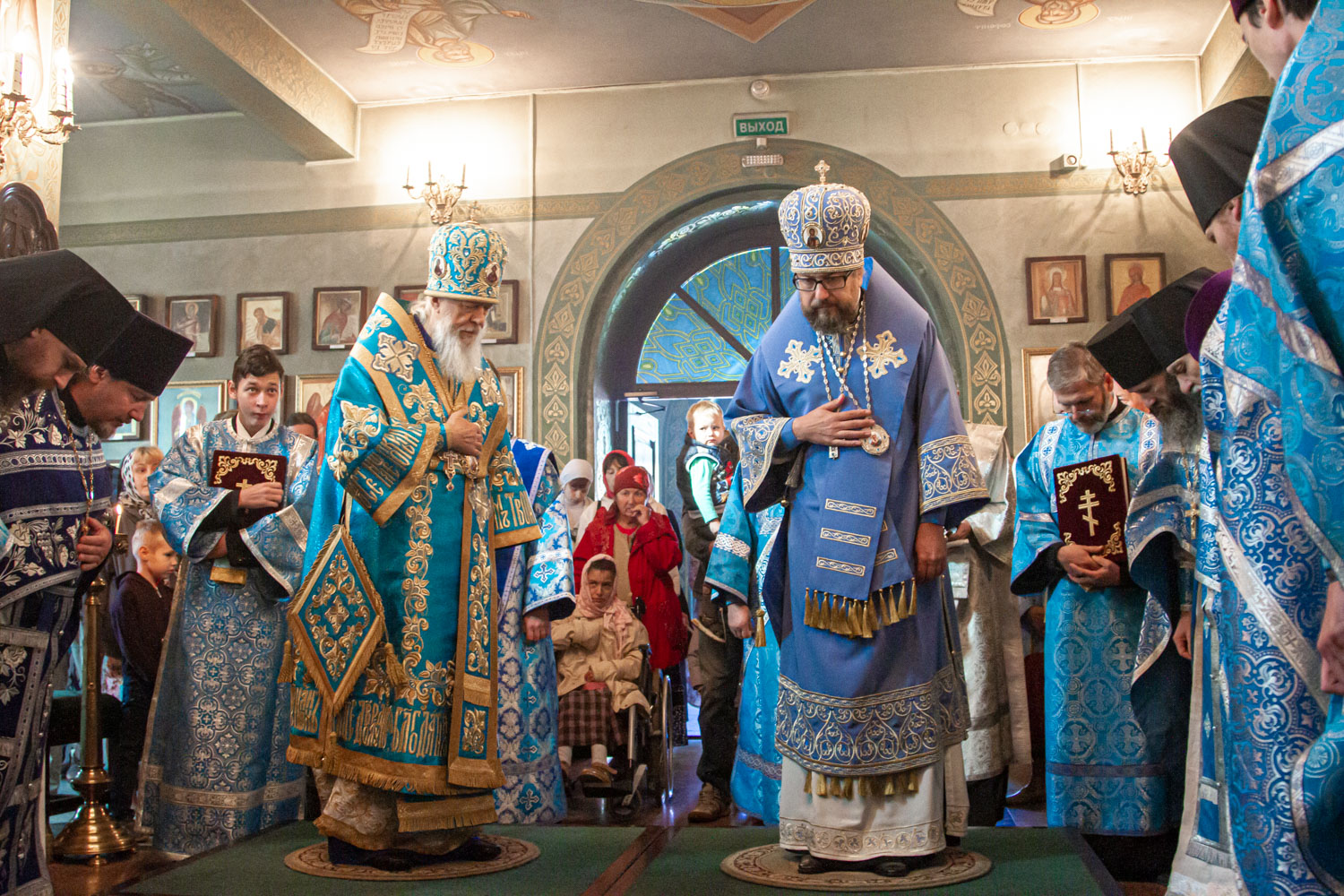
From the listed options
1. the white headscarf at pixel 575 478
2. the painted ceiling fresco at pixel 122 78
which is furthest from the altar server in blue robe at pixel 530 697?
the painted ceiling fresco at pixel 122 78

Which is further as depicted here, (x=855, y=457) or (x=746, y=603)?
(x=746, y=603)

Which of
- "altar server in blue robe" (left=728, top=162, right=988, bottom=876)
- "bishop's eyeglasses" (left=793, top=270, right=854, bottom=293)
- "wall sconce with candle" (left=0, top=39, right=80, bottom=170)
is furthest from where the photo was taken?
"wall sconce with candle" (left=0, top=39, right=80, bottom=170)

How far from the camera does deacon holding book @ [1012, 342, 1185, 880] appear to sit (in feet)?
13.4

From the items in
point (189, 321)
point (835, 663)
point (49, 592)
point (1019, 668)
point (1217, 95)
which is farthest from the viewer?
point (189, 321)

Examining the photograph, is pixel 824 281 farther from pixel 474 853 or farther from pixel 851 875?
pixel 474 853

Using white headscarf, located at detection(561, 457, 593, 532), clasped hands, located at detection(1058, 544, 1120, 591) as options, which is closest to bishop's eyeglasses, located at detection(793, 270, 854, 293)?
clasped hands, located at detection(1058, 544, 1120, 591)

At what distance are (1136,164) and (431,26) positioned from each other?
18.1ft

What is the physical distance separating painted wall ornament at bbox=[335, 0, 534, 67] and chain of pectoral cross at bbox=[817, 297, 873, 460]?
229 inches

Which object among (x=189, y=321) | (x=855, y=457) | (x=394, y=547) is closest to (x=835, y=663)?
(x=855, y=457)

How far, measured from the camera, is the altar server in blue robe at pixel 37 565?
2.95 metres

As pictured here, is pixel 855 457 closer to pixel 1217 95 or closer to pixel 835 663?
pixel 835 663

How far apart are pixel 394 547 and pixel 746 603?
1202 mm

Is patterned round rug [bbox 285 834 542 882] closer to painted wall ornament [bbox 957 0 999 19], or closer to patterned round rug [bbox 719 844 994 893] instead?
patterned round rug [bbox 719 844 994 893]

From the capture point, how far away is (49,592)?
309 cm
